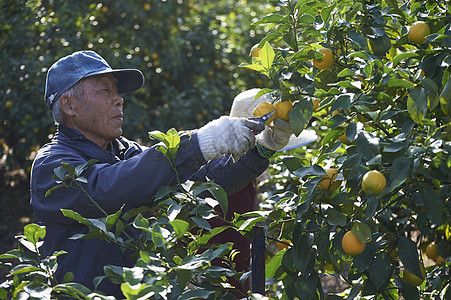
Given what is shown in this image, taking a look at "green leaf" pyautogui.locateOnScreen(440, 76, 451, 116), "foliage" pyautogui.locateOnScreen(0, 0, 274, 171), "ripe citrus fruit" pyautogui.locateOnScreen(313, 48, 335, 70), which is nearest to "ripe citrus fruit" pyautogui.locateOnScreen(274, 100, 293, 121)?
"ripe citrus fruit" pyautogui.locateOnScreen(313, 48, 335, 70)

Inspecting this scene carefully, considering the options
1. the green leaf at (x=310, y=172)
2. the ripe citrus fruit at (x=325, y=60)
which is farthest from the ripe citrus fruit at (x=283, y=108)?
the green leaf at (x=310, y=172)

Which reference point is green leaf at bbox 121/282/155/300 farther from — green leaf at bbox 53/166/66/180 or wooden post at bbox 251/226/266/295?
green leaf at bbox 53/166/66/180

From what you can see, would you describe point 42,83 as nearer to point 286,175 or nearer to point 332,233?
point 286,175

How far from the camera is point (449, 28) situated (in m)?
1.76

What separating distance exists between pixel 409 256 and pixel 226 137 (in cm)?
63

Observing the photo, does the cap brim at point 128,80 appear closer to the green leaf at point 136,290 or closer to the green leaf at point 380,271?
the green leaf at point 380,271

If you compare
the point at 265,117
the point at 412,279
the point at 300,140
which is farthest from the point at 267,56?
the point at 300,140

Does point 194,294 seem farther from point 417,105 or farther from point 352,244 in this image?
point 417,105

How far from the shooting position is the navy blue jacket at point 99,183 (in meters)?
1.98

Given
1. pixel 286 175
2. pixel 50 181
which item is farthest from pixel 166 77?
pixel 50 181

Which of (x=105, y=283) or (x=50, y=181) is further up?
(x=50, y=181)

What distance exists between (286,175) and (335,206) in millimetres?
1218

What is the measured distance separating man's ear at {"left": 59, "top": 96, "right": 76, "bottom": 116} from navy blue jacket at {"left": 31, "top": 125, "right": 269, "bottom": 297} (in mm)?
72

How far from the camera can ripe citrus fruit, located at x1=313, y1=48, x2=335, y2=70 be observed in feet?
6.12
